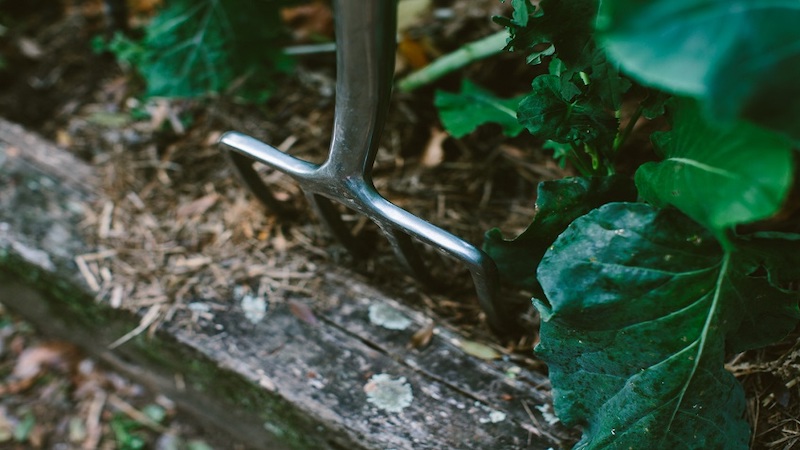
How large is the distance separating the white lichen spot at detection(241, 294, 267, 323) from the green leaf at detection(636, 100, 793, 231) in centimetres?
81

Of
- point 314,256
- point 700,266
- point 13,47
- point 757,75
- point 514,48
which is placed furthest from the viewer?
point 13,47

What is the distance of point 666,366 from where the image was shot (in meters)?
0.97

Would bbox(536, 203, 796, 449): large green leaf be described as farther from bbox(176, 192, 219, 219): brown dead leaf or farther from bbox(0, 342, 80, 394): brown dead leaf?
bbox(0, 342, 80, 394): brown dead leaf

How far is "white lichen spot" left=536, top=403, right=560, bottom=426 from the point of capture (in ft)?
3.92

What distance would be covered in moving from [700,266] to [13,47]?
80.9 inches

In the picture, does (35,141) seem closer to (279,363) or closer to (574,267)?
(279,363)

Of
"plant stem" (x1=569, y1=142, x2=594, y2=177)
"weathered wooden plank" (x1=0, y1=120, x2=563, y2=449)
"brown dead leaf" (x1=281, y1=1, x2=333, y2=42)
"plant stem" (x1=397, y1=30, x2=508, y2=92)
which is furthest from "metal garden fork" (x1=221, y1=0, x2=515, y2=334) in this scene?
"brown dead leaf" (x1=281, y1=1, x2=333, y2=42)

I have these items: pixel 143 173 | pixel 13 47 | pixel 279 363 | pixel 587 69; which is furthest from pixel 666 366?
pixel 13 47

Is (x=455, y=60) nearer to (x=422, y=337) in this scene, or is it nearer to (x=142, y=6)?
(x=422, y=337)

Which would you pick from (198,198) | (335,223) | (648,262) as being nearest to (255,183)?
(335,223)

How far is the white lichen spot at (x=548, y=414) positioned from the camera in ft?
3.92

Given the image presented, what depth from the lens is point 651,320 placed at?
0.96 m

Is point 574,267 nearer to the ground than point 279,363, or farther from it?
farther from it

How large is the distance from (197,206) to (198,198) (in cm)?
3
